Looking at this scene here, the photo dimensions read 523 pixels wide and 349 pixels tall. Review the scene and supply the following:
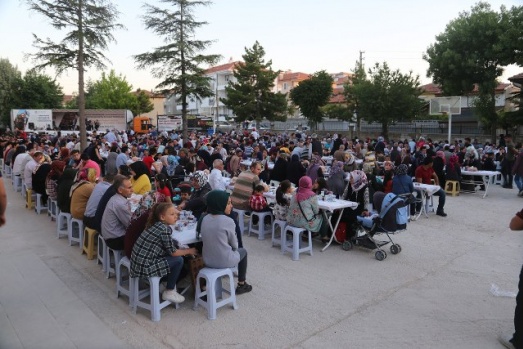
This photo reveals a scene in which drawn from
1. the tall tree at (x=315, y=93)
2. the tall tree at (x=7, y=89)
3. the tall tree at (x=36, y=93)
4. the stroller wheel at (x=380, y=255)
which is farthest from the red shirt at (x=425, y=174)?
the tall tree at (x=7, y=89)

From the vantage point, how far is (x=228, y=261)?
4.58m

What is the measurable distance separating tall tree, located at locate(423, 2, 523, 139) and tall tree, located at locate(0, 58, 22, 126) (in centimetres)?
4189

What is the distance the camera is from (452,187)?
1215 cm

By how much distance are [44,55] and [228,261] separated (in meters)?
18.3

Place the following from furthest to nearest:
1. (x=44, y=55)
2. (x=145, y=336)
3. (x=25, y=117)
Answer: (x=25, y=117)
(x=44, y=55)
(x=145, y=336)

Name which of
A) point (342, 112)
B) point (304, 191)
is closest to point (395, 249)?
point (304, 191)

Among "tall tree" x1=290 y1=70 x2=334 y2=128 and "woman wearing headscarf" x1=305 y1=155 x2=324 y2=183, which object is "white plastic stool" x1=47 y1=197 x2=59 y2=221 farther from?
"tall tree" x1=290 y1=70 x2=334 y2=128

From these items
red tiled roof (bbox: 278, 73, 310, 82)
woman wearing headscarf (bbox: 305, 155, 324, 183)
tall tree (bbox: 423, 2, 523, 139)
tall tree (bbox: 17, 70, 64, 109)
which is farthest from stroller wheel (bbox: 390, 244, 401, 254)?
red tiled roof (bbox: 278, 73, 310, 82)

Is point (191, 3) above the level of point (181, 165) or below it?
above

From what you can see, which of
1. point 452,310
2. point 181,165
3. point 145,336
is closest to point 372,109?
point 181,165

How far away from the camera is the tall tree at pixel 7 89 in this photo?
142 ft

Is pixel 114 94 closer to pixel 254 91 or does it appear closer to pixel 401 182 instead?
pixel 254 91

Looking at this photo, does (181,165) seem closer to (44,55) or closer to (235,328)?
(235,328)

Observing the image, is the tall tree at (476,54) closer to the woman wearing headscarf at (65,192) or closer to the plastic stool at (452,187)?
the plastic stool at (452,187)
